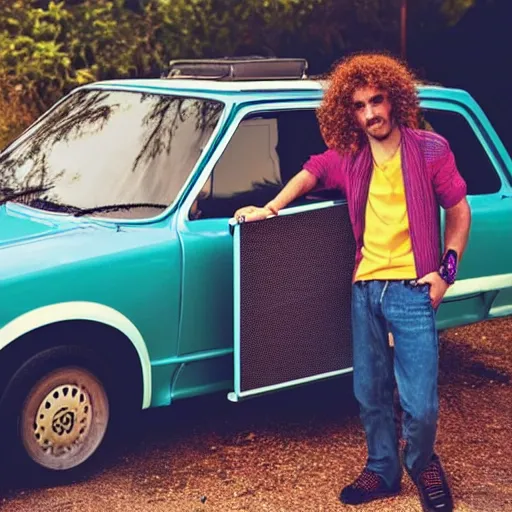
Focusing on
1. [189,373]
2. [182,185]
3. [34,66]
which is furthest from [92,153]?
[34,66]

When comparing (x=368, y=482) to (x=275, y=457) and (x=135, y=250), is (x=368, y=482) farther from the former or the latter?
(x=135, y=250)

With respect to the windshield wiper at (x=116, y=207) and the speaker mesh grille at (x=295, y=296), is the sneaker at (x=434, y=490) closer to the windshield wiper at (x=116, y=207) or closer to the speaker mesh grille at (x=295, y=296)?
the speaker mesh grille at (x=295, y=296)

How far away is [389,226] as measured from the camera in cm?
504

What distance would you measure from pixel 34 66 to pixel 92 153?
4.19 meters

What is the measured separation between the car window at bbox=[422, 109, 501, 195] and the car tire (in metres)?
2.44

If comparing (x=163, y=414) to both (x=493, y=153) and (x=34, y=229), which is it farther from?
(x=493, y=153)

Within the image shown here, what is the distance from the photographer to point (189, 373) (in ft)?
18.7

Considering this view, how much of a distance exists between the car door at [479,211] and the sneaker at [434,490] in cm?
153

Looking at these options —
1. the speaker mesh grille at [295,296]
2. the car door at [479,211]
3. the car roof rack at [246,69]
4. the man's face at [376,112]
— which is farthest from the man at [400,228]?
the car door at [479,211]

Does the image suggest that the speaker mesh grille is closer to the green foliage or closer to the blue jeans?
the blue jeans

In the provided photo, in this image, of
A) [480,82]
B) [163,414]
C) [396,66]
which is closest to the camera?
[396,66]

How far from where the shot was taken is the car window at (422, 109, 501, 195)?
6.83 metres

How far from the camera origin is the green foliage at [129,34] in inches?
400

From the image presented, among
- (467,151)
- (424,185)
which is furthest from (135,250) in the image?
(467,151)
